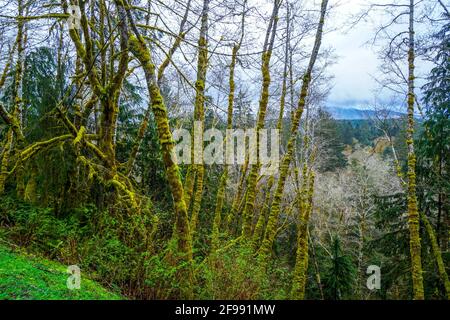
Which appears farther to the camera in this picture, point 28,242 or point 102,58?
point 102,58

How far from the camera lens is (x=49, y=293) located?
2.96 metres

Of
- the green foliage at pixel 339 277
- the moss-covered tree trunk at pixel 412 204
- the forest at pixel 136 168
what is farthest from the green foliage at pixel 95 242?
the green foliage at pixel 339 277

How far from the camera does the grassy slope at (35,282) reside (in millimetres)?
2826

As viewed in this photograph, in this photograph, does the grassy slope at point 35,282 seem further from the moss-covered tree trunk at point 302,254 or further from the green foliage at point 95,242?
the moss-covered tree trunk at point 302,254

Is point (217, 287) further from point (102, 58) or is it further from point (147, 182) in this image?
point (147, 182)

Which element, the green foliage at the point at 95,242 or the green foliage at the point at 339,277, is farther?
the green foliage at the point at 339,277

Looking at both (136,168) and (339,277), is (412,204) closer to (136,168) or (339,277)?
(339,277)

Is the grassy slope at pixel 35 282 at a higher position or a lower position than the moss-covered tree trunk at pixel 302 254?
higher

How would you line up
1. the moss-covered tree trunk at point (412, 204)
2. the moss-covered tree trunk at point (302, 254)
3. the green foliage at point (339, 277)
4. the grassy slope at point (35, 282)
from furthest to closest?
the green foliage at point (339, 277)
the moss-covered tree trunk at point (302, 254)
the moss-covered tree trunk at point (412, 204)
the grassy slope at point (35, 282)

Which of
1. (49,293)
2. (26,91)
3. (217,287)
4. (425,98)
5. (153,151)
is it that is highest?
(425,98)

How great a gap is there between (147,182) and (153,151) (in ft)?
4.11

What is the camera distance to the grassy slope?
9.27 feet

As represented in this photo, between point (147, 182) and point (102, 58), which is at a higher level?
point (102, 58)

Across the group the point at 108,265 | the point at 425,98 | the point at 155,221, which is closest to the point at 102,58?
the point at 155,221
